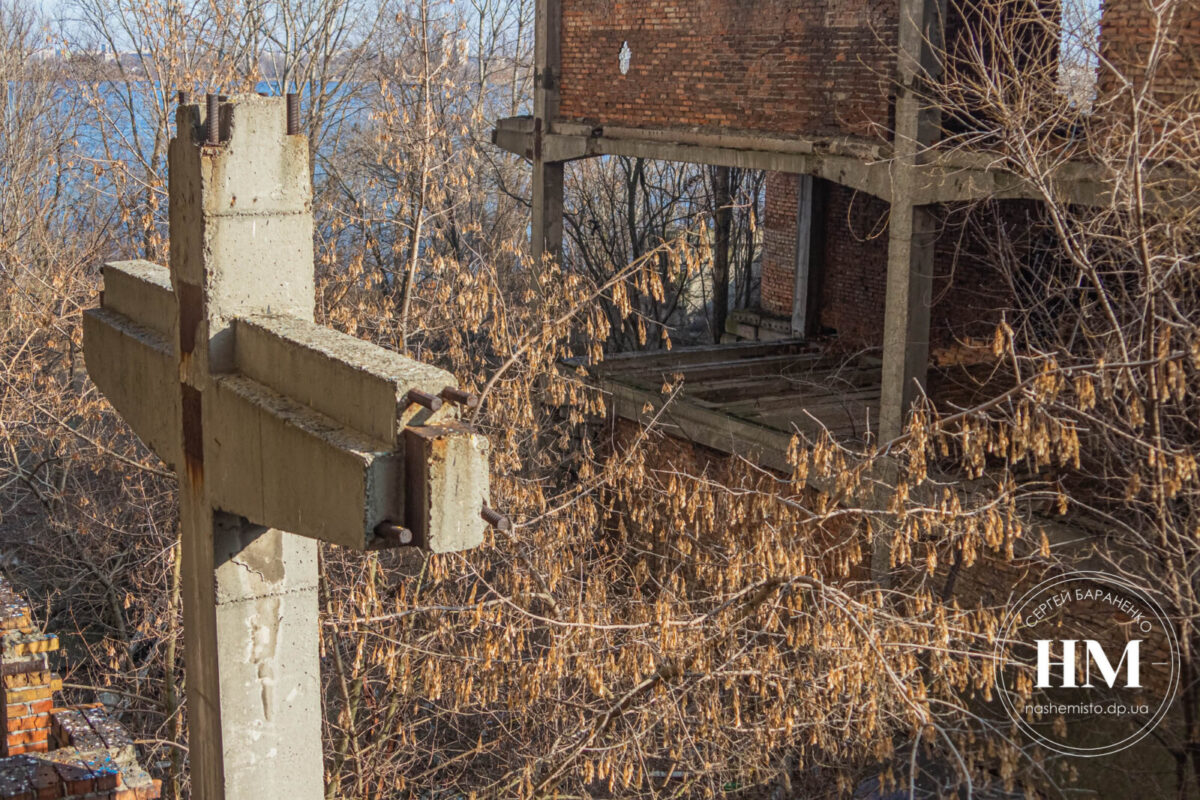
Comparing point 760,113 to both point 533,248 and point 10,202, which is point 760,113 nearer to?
point 533,248

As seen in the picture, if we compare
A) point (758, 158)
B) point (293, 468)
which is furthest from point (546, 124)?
point (293, 468)

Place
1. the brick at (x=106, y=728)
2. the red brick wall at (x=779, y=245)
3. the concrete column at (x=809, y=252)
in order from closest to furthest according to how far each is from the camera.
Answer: the brick at (x=106, y=728)
the concrete column at (x=809, y=252)
the red brick wall at (x=779, y=245)

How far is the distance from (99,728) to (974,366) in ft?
41.3

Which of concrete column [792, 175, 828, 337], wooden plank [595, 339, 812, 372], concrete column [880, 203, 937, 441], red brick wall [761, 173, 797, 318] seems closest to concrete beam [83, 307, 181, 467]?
concrete column [880, 203, 937, 441]

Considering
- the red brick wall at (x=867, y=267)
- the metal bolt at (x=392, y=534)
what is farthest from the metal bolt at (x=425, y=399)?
the red brick wall at (x=867, y=267)

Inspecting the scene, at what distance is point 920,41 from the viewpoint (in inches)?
427

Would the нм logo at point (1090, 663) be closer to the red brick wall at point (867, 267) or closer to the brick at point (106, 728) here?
the red brick wall at point (867, 267)

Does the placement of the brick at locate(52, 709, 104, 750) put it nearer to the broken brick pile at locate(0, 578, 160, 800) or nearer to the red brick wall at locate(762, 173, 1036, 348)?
the broken brick pile at locate(0, 578, 160, 800)

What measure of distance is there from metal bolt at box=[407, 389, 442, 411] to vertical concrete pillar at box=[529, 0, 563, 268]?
1299 centimetres

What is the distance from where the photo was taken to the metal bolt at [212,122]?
3.40 meters

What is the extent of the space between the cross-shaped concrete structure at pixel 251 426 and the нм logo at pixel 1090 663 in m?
6.37

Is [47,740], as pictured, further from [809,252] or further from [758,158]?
[809,252]

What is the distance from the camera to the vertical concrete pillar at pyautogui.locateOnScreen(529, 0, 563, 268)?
52.6ft

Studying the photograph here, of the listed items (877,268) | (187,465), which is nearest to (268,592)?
(187,465)
